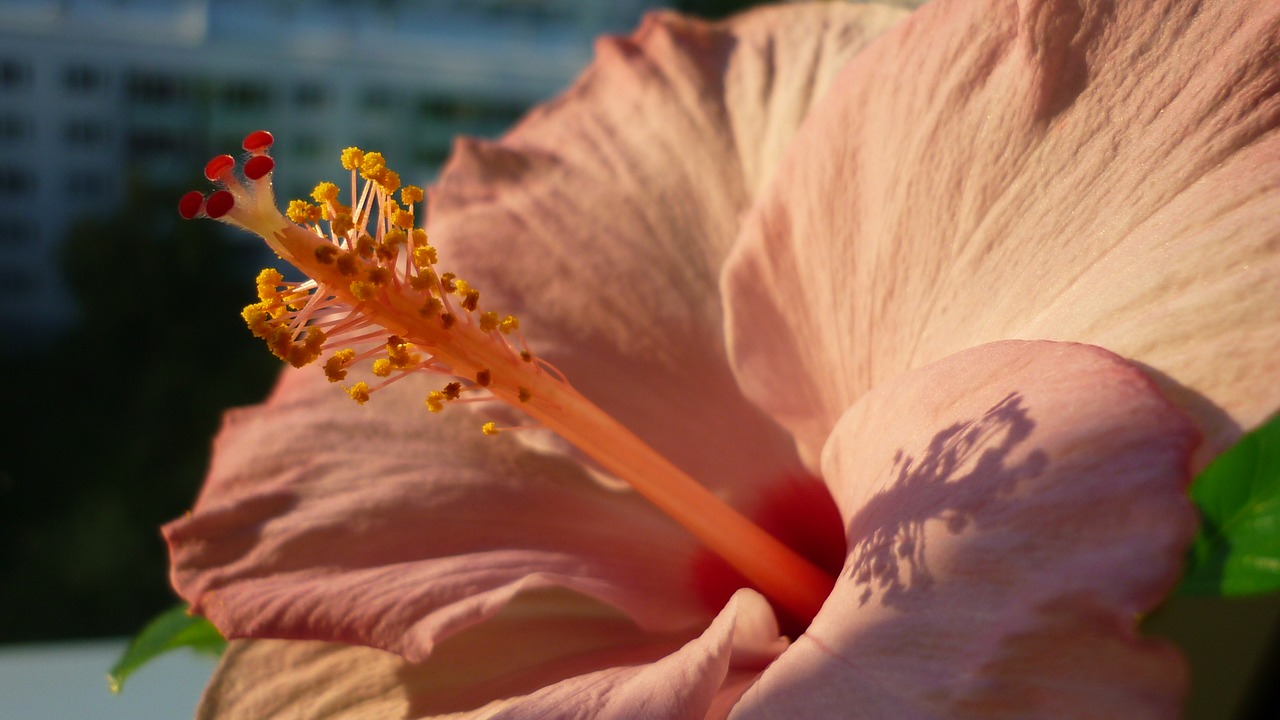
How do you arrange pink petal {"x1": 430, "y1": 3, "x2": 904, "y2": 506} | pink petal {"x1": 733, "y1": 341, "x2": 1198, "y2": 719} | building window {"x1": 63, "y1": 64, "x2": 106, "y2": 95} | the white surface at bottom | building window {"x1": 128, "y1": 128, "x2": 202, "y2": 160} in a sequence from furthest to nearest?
building window {"x1": 128, "y1": 128, "x2": 202, "y2": 160}
building window {"x1": 63, "y1": 64, "x2": 106, "y2": 95}
the white surface at bottom
pink petal {"x1": 430, "y1": 3, "x2": 904, "y2": 506}
pink petal {"x1": 733, "y1": 341, "x2": 1198, "y2": 719}

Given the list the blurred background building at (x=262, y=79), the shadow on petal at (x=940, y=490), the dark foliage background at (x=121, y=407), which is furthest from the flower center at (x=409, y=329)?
the dark foliage background at (x=121, y=407)

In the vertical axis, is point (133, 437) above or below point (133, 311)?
below

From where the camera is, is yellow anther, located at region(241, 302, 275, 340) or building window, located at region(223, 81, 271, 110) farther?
building window, located at region(223, 81, 271, 110)

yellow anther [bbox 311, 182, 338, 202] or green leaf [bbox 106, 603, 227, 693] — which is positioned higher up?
yellow anther [bbox 311, 182, 338, 202]

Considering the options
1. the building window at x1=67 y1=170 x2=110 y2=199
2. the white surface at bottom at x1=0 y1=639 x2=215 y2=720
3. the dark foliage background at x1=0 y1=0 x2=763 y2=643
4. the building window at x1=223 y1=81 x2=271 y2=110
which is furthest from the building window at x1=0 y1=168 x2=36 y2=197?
the white surface at bottom at x1=0 y1=639 x2=215 y2=720

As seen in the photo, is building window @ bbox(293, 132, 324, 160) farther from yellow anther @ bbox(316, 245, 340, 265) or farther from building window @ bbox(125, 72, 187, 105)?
yellow anther @ bbox(316, 245, 340, 265)

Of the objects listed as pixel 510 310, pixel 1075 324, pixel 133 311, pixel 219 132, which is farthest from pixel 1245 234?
pixel 133 311

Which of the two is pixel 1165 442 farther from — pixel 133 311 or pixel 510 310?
pixel 133 311

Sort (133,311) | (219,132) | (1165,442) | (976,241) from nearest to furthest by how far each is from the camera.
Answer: (1165,442)
(976,241)
(219,132)
(133,311)

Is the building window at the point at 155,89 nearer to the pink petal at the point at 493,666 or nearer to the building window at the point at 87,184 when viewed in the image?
the building window at the point at 87,184
